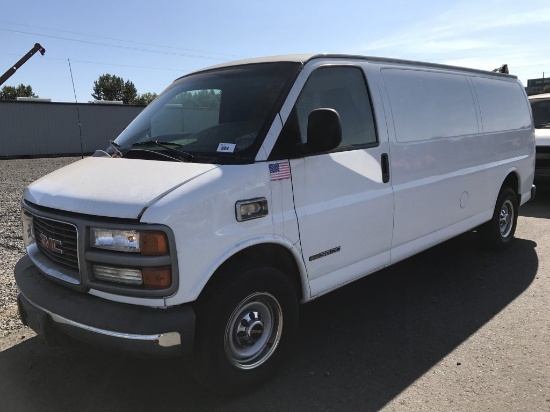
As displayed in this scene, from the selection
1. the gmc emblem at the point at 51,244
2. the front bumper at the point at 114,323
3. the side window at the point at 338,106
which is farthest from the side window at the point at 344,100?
the gmc emblem at the point at 51,244

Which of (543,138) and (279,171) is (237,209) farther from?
(543,138)

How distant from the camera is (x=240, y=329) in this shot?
9.74 feet

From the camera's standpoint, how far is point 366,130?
12.1ft

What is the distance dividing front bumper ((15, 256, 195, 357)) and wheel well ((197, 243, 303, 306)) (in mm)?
245

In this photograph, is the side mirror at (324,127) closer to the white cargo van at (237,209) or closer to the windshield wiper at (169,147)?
the white cargo van at (237,209)

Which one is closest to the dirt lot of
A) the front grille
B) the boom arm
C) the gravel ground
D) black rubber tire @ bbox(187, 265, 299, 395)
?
the gravel ground

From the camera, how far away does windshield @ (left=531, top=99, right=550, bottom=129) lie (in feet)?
33.1

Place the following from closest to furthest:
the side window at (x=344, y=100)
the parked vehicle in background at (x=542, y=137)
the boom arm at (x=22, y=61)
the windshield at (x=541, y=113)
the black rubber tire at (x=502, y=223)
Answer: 1. the side window at (x=344, y=100)
2. the black rubber tire at (x=502, y=223)
3. the parked vehicle in background at (x=542, y=137)
4. the windshield at (x=541, y=113)
5. the boom arm at (x=22, y=61)

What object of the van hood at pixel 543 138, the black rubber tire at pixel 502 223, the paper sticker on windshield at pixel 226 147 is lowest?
the black rubber tire at pixel 502 223

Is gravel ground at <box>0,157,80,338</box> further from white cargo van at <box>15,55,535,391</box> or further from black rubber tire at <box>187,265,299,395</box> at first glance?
black rubber tire at <box>187,265,299,395</box>

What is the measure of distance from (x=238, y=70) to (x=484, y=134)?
10.2ft

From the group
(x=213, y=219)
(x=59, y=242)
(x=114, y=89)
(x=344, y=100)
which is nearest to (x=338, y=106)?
(x=344, y=100)

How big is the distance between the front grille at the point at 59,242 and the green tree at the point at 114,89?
74.9m

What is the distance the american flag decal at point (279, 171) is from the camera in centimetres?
296
